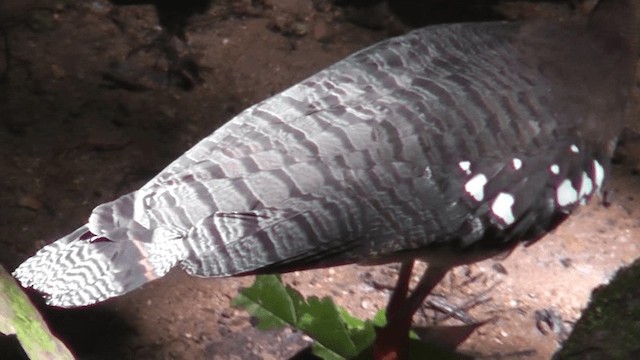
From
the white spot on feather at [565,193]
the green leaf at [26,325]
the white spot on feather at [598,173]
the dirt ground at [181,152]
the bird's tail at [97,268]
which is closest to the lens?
the green leaf at [26,325]

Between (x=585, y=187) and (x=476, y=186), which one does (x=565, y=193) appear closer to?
(x=585, y=187)

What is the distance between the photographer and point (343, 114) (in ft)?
9.37

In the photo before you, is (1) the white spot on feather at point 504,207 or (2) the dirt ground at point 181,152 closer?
(1) the white spot on feather at point 504,207

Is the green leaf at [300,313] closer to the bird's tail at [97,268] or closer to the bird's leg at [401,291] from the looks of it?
the bird's leg at [401,291]

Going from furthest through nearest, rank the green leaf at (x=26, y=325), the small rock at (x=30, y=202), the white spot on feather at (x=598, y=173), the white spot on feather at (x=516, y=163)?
1. the small rock at (x=30, y=202)
2. the white spot on feather at (x=598, y=173)
3. the white spot on feather at (x=516, y=163)
4. the green leaf at (x=26, y=325)

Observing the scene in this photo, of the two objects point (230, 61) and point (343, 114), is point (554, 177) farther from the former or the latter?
point (230, 61)

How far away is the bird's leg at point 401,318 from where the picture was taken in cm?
324

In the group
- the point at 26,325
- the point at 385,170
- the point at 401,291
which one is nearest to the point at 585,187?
the point at 401,291

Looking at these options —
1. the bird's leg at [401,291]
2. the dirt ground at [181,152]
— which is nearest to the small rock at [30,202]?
the dirt ground at [181,152]

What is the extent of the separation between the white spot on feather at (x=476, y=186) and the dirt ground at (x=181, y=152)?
77 cm

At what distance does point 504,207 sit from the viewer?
298cm

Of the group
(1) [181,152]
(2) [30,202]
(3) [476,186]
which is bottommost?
(2) [30,202]

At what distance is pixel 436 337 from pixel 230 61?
5.43ft

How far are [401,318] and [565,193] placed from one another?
25.2 inches
